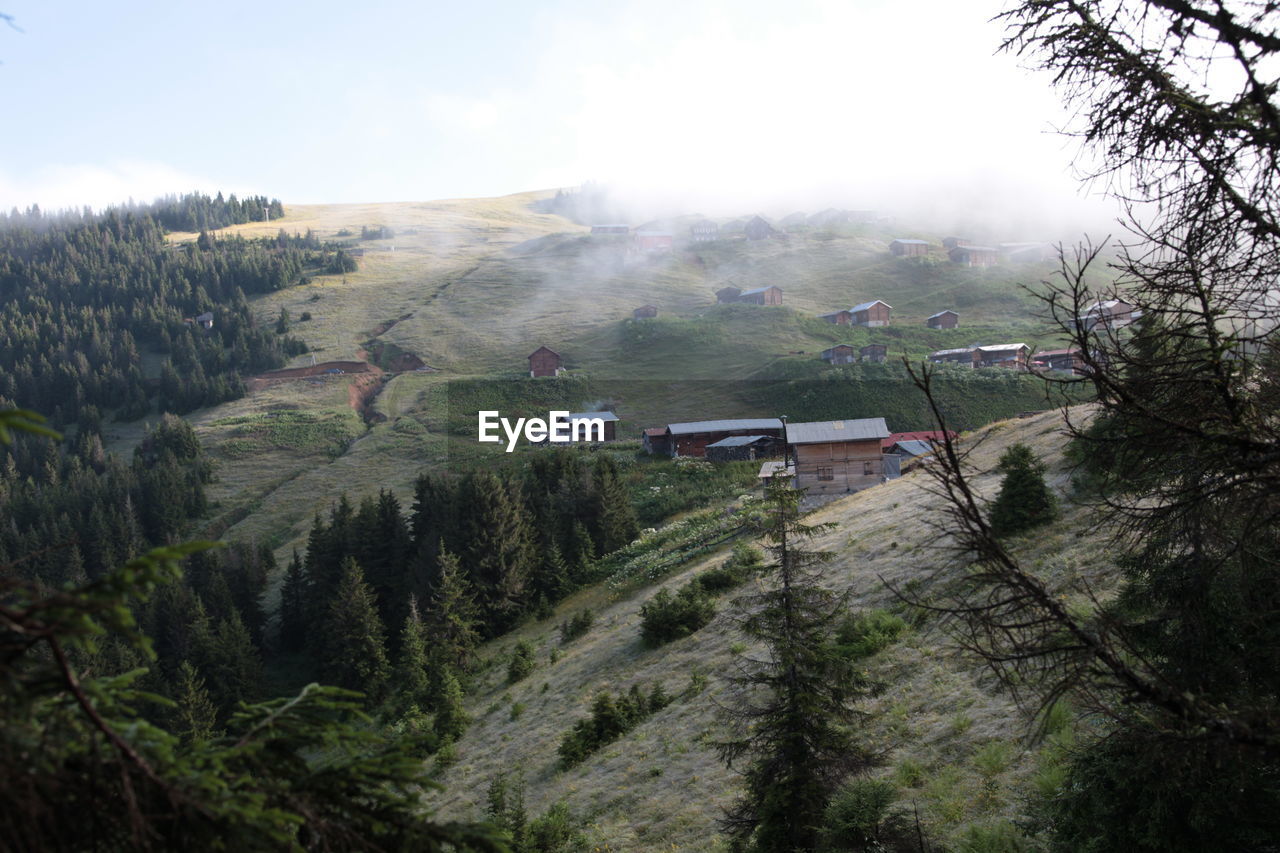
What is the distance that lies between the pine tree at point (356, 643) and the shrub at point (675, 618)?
53.4 ft

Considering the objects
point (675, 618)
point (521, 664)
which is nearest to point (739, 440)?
point (521, 664)

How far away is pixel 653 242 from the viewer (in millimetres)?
157375

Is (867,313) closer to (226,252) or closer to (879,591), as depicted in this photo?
(879,591)

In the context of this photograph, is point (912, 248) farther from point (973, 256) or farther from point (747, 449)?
point (747, 449)

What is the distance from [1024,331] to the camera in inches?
3578

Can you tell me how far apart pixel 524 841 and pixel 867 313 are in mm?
92159

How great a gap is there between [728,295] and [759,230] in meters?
50.6

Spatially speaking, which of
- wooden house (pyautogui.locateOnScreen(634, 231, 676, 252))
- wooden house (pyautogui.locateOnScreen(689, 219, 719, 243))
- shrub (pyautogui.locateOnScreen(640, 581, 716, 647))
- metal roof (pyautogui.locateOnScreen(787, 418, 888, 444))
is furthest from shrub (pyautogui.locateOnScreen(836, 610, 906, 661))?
wooden house (pyautogui.locateOnScreen(689, 219, 719, 243))

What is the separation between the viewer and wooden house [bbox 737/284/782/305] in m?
111

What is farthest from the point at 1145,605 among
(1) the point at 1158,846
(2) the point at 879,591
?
(2) the point at 879,591

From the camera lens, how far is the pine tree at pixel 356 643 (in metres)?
38.1

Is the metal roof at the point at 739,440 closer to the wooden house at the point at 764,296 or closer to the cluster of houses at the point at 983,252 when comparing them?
the wooden house at the point at 764,296

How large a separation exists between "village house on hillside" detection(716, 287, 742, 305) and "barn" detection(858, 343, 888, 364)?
32.9 meters

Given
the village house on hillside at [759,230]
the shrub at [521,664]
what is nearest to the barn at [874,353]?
the shrub at [521,664]
